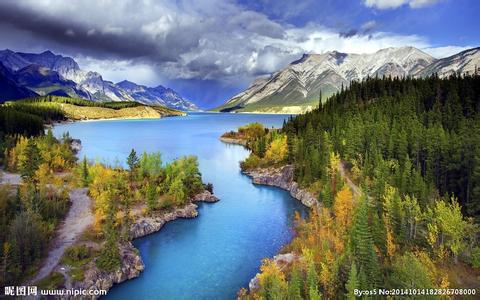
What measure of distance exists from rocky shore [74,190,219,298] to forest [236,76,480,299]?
19480 millimetres

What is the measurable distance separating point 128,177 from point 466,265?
7663 cm

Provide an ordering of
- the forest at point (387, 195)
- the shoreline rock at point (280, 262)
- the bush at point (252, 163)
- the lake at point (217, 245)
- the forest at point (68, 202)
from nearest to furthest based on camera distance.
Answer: the forest at point (387, 195)
the shoreline rock at point (280, 262)
the forest at point (68, 202)
the lake at point (217, 245)
the bush at point (252, 163)

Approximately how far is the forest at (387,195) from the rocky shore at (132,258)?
63.9ft

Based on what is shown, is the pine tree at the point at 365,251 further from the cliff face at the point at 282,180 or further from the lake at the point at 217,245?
the cliff face at the point at 282,180

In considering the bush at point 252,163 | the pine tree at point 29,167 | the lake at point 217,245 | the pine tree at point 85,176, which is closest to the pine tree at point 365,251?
the lake at point 217,245

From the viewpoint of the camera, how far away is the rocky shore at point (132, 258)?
51.9 meters

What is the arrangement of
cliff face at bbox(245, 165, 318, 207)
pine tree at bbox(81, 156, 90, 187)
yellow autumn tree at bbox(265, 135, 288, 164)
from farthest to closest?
yellow autumn tree at bbox(265, 135, 288, 164)
cliff face at bbox(245, 165, 318, 207)
pine tree at bbox(81, 156, 90, 187)

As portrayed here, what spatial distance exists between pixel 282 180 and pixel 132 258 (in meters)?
65.7

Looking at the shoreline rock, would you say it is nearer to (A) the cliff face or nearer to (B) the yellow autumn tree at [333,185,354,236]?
(B) the yellow autumn tree at [333,185,354,236]

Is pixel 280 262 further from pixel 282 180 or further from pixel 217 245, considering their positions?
pixel 282 180

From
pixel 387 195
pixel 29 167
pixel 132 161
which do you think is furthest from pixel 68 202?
pixel 387 195

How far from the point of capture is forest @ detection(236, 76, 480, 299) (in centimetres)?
4775

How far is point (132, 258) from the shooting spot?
5934 cm

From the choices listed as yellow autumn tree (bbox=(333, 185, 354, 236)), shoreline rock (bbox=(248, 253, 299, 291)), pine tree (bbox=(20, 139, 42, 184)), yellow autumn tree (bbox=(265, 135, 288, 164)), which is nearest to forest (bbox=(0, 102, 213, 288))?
pine tree (bbox=(20, 139, 42, 184))
